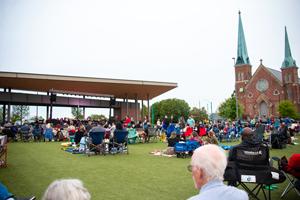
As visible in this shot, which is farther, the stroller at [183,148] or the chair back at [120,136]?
the chair back at [120,136]

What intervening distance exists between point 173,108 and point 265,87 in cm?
2905

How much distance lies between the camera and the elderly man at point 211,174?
197 centimetres

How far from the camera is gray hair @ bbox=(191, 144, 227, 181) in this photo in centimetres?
202

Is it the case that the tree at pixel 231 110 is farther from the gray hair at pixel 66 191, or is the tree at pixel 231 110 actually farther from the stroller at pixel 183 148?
the gray hair at pixel 66 191

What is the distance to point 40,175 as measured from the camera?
6816 mm

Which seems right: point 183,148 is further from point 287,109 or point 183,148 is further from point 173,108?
point 173,108

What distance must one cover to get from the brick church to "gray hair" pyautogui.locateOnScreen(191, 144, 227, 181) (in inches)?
2465

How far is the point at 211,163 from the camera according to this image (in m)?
2.02

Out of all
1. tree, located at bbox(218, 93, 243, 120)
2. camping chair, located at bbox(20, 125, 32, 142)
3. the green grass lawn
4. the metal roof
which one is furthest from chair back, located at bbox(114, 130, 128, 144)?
tree, located at bbox(218, 93, 243, 120)

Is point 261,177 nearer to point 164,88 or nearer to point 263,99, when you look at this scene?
point 164,88

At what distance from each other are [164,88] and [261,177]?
2542cm

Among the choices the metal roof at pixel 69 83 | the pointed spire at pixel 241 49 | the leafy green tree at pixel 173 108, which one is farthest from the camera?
the leafy green tree at pixel 173 108

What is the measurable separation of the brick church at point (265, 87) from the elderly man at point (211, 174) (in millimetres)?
62610

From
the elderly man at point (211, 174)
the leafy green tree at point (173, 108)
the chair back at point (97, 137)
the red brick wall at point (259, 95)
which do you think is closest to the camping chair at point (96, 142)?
the chair back at point (97, 137)
